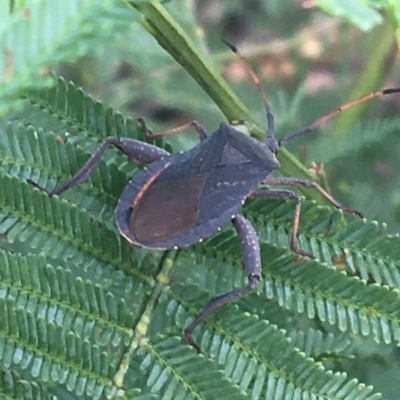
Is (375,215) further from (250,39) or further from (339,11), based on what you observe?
(250,39)

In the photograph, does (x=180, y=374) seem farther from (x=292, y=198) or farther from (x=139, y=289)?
(x=292, y=198)

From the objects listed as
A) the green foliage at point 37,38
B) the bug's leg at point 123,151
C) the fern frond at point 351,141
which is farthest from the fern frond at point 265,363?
the fern frond at point 351,141

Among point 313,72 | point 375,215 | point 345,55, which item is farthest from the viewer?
point 313,72

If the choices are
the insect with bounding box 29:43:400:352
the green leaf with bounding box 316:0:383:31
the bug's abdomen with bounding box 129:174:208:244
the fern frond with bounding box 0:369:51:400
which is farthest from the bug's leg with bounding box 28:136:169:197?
the green leaf with bounding box 316:0:383:31

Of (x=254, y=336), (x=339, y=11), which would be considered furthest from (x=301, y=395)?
(x=339, y=11)

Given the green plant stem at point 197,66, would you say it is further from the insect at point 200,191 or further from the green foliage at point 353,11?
the green foliage at point 353,11

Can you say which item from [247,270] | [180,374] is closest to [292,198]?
[247,270]
